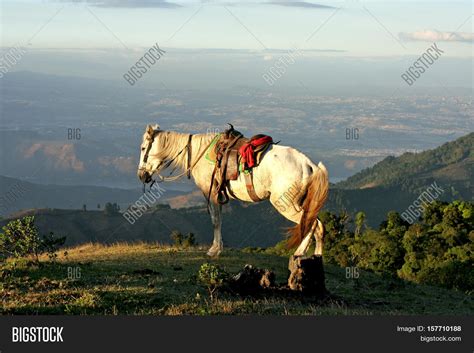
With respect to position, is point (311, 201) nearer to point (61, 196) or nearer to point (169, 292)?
point (169, 292)

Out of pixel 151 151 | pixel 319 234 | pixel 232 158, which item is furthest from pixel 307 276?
pixel 151 151

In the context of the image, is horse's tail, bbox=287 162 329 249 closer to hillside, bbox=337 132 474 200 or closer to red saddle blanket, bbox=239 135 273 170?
red saddle blanket, bbox=239 135 273 170

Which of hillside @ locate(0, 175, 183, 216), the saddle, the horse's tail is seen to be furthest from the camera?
hillside @ locate(0, 175, 183, 216)

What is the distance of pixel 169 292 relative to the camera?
42.9 feet

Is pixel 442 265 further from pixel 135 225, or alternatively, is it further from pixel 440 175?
pixel 440 175

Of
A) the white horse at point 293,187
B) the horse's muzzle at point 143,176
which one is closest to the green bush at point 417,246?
the horse's muzzle at point 143,176

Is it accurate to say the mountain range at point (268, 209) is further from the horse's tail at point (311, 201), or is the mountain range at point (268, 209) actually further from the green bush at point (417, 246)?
the horse's tail at point (311, 201)

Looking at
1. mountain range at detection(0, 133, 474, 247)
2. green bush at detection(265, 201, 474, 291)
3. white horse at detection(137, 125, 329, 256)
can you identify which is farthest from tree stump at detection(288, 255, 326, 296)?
mountain range at detection(0, 133, 474, 247)

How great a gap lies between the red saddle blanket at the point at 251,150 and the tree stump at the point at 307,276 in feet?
8.71

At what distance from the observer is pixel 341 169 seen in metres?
180

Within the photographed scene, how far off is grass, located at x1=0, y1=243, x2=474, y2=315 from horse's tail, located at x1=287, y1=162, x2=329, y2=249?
162cm

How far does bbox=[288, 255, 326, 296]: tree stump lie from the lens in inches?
560

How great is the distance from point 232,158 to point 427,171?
465 feet

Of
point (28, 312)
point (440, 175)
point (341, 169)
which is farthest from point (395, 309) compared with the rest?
point (341, 169)
